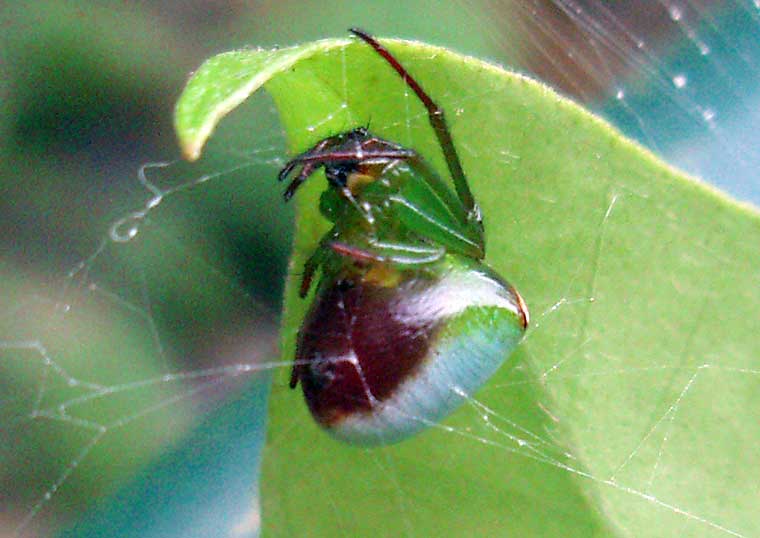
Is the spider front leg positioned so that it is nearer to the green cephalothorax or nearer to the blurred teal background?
the green cephalothorax

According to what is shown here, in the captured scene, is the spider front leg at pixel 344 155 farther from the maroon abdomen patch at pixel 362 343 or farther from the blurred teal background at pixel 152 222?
the blurred teal background at pixel 152 222

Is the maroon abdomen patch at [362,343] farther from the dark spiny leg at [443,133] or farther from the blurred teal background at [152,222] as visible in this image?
the blurred teal background at [152,222]

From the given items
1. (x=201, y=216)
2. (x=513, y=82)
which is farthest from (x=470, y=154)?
(x=201, y=216)

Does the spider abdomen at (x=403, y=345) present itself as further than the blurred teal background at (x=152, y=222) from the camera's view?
No

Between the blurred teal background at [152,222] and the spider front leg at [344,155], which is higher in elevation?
the spider front leg at [344,155]

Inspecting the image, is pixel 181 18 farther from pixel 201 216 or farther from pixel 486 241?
pixel 486 241

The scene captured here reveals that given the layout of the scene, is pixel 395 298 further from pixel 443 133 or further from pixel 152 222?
pixel 152 222

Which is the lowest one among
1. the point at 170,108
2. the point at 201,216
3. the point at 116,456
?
the point at 116,456

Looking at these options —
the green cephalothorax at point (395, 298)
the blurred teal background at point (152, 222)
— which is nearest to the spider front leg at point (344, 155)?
the green cephalothorax at point (395, 298)
